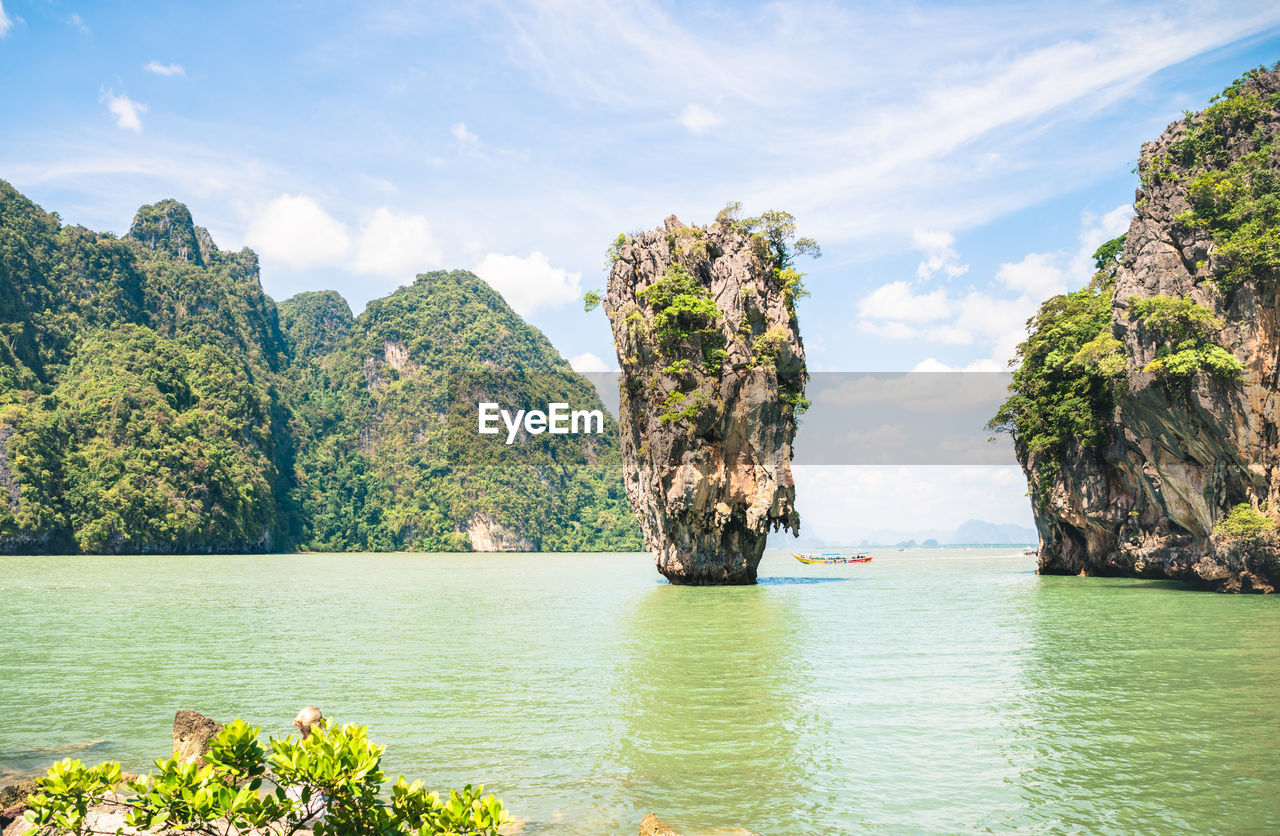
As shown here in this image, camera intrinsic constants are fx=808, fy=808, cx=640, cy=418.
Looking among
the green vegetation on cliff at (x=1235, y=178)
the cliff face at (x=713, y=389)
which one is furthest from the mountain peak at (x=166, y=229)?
the green vegetation on cliff at (x=1235, y=178)

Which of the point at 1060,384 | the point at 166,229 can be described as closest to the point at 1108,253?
the point at 1060,384

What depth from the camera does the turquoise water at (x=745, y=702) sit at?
7.45 meters

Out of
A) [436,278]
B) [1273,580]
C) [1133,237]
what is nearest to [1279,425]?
[1273,580]

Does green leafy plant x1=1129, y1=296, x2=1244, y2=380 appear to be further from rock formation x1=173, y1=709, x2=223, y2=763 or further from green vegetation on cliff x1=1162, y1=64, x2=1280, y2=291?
rock formation x1=173, y1=709, x2=223, y2=763

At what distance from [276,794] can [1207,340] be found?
88.5 feet

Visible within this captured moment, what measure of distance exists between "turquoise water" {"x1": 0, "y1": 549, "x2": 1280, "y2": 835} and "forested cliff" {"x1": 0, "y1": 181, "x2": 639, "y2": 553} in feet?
155

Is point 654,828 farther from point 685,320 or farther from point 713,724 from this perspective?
point 685,320

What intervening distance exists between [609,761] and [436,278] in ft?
428

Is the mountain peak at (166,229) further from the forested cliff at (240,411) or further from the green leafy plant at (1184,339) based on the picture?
the green leafy plant at (1184,339)

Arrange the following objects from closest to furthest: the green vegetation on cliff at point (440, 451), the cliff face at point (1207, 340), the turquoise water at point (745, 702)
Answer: the turquoise water at point (745, 702) < the cliff face at point (1207, 340) < the green vegetation on cliff at point (440, 451)

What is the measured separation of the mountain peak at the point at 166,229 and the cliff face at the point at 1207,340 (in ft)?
369

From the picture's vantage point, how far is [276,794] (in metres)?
4.21

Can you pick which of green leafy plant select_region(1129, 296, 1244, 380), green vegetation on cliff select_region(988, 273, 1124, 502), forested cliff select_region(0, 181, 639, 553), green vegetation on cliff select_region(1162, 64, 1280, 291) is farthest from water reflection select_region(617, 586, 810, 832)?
forested cliff select_region(0, 181, 639, 553)

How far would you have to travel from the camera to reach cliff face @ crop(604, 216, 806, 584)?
30.7 metres
